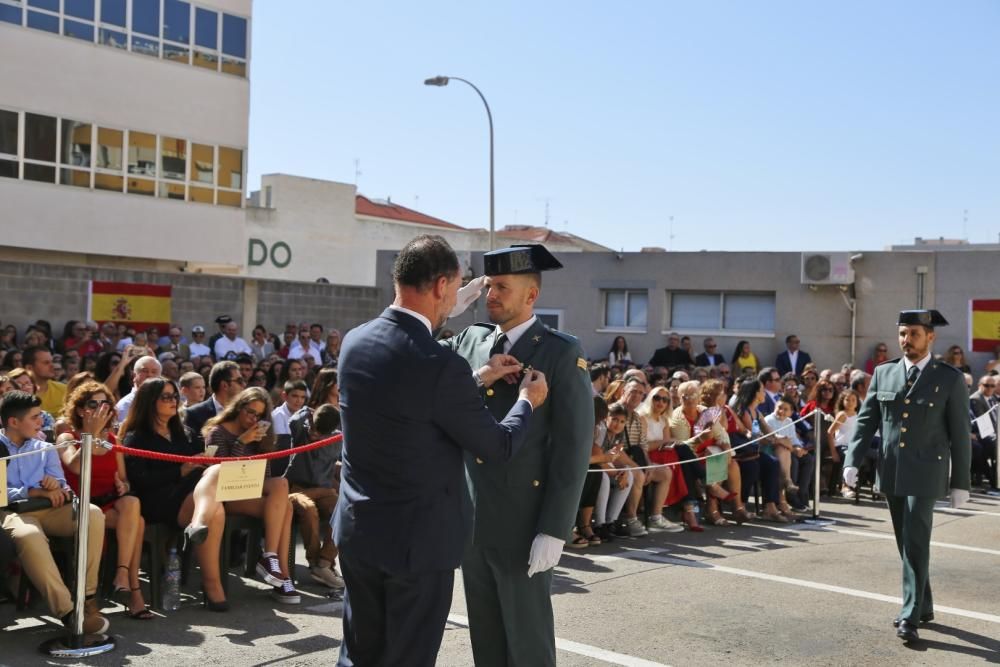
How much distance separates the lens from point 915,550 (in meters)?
6.87

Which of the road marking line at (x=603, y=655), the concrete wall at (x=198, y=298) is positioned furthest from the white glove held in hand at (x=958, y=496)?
the concrete wall at (x=198, y=298)

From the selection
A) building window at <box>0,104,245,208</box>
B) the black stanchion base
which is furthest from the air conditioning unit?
the black stanchion base

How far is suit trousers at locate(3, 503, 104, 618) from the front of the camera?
624 cm

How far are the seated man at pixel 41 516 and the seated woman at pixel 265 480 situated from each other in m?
1.17

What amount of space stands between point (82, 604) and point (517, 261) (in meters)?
Answer: 3.46

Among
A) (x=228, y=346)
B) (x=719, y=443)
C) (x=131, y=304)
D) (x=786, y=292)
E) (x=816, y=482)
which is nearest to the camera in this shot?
(x=719, y=443)

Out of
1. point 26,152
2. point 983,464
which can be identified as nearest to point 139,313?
point 26,152

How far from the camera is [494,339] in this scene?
468cm

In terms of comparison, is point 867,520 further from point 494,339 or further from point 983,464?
point 494,339

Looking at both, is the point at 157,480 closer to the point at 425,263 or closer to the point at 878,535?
the point at 425,263

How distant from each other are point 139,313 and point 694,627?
50.9 feet

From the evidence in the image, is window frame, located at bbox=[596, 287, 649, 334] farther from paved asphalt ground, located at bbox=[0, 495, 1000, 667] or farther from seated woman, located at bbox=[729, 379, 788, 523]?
paved asphalt ground, located at bbox=[0, 495, 1000, 667]

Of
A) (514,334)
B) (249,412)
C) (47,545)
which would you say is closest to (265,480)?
(249,412)

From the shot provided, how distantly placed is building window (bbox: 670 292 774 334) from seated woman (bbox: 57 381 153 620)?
703 inches
